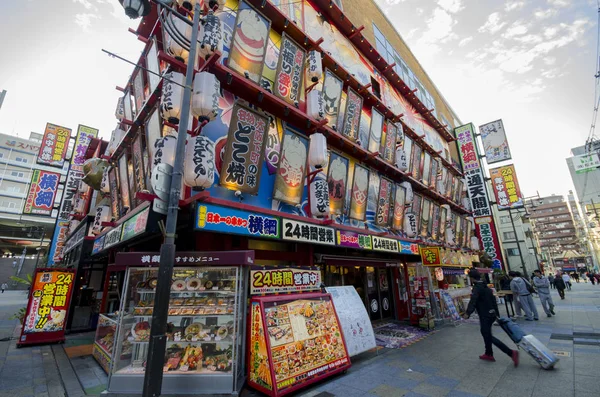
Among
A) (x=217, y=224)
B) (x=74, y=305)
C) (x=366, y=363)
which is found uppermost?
(x=217, y=224)

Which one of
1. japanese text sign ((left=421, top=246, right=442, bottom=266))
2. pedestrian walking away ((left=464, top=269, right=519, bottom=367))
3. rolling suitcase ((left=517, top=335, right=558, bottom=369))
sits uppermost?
japanese text sign ((left=421, top=246, right=442, bottom=266))

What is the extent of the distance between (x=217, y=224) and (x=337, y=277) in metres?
7.38

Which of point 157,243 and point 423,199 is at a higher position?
point 423,199

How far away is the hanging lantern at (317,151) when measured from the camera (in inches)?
401

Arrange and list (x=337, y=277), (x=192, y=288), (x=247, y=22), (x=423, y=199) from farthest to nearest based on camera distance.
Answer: (x=423, y=199) → (x=337, y=277) → (x=247, y=22) → (x=192, y=288)

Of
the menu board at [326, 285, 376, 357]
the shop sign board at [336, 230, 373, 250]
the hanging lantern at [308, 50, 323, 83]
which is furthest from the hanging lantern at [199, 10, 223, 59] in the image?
the menu board at [326, 285, 376, 357]

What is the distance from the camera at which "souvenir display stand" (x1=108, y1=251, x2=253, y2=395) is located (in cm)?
566

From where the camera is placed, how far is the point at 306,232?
9016 millimetres

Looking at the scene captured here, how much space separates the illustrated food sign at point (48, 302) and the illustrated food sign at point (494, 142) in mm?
29582

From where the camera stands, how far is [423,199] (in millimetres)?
18578

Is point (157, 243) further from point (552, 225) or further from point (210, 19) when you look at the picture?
point (552, 225)

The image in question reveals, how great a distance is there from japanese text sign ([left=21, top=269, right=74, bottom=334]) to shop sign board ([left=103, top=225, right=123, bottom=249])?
2004mm

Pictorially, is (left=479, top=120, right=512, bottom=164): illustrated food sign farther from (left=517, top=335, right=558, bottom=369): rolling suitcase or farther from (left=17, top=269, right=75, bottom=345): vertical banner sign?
(left=17, top=269, right=75, bottom=345): vertical banner sign

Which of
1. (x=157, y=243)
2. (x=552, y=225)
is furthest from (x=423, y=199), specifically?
(x=552, y=225)
